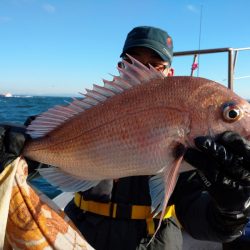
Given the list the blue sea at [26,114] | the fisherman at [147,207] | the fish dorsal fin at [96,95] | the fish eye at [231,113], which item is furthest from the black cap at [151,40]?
the fish eye at [231,113]

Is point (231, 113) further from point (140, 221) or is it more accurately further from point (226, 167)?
point (140, 221)

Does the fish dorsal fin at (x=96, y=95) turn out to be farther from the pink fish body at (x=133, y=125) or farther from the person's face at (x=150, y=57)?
the person's face at (x=150, y=57)

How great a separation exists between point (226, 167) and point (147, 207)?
2.92ft

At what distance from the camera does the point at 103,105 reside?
2092 mm

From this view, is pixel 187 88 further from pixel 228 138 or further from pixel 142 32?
pixel 142 32

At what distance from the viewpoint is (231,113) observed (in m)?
1.92

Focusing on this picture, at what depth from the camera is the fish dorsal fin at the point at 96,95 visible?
6.75 ft

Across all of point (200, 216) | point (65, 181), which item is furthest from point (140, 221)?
point (65, 181)

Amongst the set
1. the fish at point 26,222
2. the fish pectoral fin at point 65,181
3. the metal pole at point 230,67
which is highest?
the metal pole at point 230,67

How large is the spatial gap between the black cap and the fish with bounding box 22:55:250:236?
2.87ft

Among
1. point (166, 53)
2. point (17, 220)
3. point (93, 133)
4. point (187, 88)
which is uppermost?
point (166, 53)

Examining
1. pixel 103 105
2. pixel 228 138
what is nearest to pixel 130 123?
pixel 103 105

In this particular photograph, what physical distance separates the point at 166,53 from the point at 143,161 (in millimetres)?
1232

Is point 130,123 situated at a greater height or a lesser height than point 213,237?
greater
